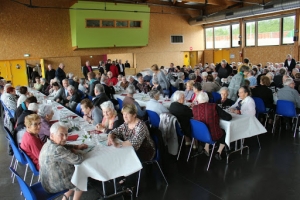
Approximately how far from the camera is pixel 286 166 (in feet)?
13.7

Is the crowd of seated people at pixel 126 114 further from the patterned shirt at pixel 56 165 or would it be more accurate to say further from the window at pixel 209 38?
the window at pixel 209 38

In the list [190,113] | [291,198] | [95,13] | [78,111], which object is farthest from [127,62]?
[291,198]

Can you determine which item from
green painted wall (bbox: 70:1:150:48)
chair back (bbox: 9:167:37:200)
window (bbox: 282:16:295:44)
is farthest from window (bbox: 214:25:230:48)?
chair back (bbox: 9:167:37:200)

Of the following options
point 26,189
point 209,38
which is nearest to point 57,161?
point 26,189

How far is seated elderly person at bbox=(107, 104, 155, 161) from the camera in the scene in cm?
324

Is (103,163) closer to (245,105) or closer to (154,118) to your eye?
(154,118)

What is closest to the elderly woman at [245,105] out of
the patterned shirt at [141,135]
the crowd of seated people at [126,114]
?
the crowd of seated people at [126,114]

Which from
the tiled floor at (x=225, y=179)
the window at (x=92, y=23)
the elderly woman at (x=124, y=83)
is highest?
the window at (x=92, y=23)

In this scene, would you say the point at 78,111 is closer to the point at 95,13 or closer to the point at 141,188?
the point at 141,188

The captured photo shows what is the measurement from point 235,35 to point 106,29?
28.6 feet

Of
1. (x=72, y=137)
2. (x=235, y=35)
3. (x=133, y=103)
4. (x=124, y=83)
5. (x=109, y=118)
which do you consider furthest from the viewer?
(x=235, y=35)

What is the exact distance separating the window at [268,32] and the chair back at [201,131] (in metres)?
13.2

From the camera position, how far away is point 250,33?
16406 millimetres

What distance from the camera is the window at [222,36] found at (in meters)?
18.0
